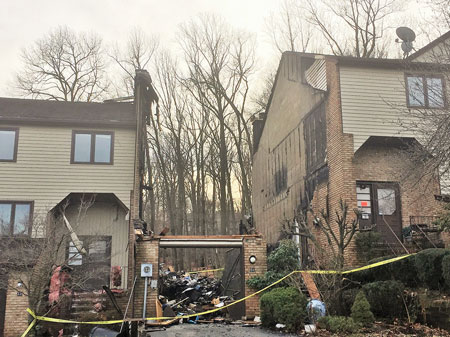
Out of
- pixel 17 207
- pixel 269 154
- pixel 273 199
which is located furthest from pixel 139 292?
pixel 269 154

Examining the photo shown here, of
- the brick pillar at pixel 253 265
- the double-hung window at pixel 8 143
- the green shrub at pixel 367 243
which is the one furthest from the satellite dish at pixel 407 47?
the double-hung window at pixel 8 143

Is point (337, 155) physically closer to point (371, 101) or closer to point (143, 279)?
point (371, 101)

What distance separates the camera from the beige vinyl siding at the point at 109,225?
1750cm

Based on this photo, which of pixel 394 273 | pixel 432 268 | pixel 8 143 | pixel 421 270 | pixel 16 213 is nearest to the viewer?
pixel 432 268

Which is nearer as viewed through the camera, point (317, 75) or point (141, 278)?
point (141, 278)

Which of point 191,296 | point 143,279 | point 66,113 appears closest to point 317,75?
point 143,279

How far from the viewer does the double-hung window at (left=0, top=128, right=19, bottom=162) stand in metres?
17.2

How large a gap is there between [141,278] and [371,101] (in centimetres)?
996

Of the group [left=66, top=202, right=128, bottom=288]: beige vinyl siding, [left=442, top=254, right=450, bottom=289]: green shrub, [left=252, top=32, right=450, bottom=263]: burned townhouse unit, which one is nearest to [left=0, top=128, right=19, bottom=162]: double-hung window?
[left=66, top=202, right=128, bottom=288]: beige vinyl siding

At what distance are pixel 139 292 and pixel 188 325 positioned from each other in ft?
6.76

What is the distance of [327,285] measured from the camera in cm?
1172

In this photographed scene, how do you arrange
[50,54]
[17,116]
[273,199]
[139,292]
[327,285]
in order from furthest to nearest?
1. [50,54]
2. [273,199]
3. [17,116]
4. [139,292]
5. [327,285]

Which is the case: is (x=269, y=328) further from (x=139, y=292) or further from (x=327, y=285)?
(x=139, y=292)

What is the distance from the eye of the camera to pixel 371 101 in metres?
16.4
